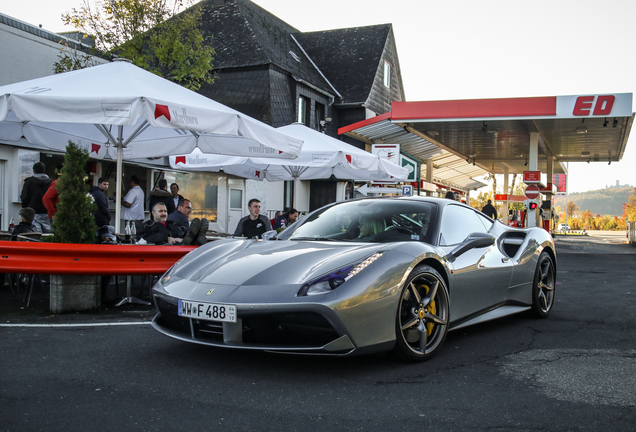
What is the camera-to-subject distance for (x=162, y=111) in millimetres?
6316

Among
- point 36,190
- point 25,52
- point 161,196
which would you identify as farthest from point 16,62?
point 161,196

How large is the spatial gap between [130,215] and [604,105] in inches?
564

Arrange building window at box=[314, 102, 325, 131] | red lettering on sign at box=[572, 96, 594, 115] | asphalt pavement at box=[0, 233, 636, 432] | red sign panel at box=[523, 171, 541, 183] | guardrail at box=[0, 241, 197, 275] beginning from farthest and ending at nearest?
building window at box=[314, 102, 325, 131] → red sign panel at box=[523, 171, 541, 183] → red lettering on sign at box=[572, 96, 594, 115] → guardrail at box=[0, 241, 197, 275] → asphalt pavement at box=[0, 233, 636, 432]

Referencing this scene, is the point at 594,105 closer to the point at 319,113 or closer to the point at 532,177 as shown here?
the point at 532,177

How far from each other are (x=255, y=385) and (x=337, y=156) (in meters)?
7.73

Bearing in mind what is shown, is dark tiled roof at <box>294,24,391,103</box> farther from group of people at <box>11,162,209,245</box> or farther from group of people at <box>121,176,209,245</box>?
group of people at <box>121,176,209,245</box>

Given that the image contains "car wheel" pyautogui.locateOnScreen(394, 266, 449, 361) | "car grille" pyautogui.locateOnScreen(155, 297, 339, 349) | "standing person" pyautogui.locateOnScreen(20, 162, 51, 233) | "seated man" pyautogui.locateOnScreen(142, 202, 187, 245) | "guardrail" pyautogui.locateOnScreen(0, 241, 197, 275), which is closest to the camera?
"car grille" pyautogui.locateOnScreen(155, 297, 339, 349)

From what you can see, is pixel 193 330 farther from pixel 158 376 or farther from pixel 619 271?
pixel 619 271

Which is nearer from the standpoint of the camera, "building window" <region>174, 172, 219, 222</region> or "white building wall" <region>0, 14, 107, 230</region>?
"white building wall" <region>0, 14, 107, 230</region>

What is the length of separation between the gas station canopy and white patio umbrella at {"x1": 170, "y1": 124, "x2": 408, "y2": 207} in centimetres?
696

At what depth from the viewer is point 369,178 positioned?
14.4 m

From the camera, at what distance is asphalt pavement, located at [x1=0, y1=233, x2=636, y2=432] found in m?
2.88

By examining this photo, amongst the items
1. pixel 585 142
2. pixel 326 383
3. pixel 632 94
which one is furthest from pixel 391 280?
pixel 585 142

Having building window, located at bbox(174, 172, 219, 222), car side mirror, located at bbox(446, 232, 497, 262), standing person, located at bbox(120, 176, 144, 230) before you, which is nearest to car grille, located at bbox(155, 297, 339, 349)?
car side mirror, located at bbox(446, 232, 497, 262)
